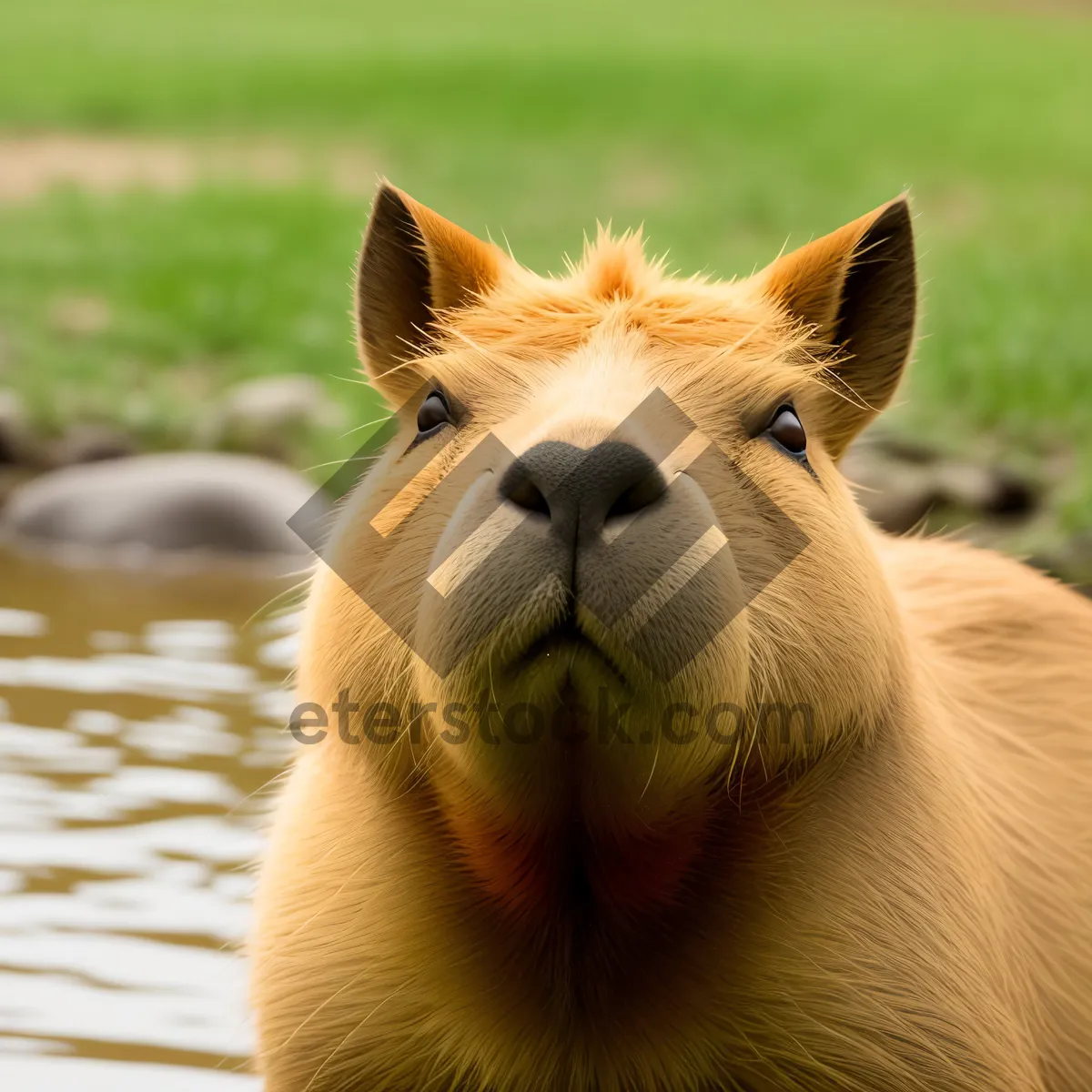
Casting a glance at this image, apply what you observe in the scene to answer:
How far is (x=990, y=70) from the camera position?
906 inches

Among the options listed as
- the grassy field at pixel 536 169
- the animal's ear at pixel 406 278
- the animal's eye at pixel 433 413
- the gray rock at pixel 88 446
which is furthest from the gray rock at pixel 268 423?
the animal's eye at pixel 433 413

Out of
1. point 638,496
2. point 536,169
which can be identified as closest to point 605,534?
point 638,496

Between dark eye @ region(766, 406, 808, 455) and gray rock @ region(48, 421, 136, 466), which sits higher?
gray rock @ region(48, 421, 136, 466)

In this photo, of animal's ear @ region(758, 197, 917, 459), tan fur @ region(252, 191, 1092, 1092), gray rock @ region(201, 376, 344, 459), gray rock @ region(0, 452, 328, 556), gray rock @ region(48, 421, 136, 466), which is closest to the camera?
tan fur @ region(252, 191, 1092, 1092)

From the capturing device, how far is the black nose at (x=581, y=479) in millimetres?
2188

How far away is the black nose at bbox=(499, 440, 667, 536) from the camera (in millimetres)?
2188

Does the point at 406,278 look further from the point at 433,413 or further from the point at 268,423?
the point at 268,423

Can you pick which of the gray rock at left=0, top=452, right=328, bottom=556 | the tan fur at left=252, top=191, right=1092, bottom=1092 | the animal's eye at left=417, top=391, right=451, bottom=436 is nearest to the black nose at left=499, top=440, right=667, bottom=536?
the tan fur at left=252, top=191, right=1092, bottom=1092

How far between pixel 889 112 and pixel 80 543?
46.4 ft

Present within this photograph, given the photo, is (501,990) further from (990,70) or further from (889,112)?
(990,70)

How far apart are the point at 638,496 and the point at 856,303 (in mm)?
906

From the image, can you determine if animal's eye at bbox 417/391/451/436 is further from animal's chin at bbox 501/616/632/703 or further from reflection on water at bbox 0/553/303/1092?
reflection on water at bbox 0/553/303/1092

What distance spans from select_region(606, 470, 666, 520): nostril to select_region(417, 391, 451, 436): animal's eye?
21.2 inches

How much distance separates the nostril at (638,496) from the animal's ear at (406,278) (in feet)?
2.45
